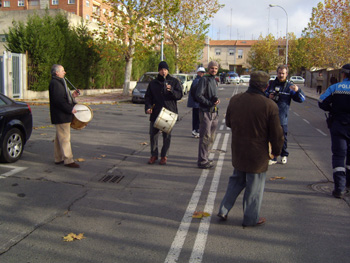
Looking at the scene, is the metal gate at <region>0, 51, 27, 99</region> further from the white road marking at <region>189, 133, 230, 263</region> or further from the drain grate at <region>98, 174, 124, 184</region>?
the white road marking at <region>189, 133, 230, 263</region>

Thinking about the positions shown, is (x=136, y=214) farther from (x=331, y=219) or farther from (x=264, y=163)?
(x=331, y=219)

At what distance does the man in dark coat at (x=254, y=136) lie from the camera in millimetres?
4020

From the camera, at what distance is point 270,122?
4.01m

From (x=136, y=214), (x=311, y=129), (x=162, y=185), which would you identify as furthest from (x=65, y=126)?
(x=311, y=129)

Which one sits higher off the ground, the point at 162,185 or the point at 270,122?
the point at 270,122

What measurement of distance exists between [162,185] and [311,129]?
857 centimetres

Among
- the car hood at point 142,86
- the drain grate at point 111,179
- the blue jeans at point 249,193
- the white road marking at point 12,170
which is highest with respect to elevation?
the car hood at point 142,86

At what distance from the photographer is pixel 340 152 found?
5402mm

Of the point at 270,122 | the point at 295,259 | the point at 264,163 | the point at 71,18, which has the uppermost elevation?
the point at 71,18

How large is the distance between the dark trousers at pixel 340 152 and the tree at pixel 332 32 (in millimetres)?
27556

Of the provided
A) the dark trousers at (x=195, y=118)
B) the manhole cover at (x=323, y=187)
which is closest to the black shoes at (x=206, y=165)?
the manhole cover at (x=323, y=187)

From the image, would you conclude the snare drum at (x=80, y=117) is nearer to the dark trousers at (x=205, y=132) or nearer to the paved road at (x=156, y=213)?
the paved road at (x=156, y=213)

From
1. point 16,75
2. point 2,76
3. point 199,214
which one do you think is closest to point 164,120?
point 199,214

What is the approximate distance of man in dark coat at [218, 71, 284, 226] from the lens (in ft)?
13.2
